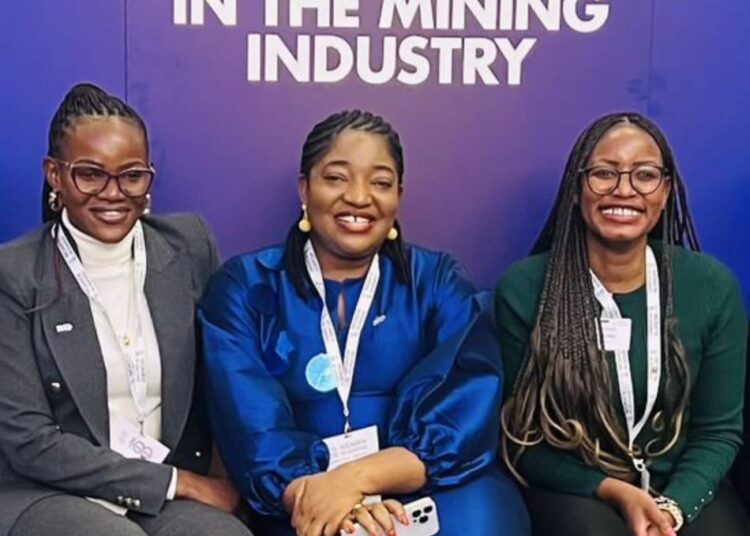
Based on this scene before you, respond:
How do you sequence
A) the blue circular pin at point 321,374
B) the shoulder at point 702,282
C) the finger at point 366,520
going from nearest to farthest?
the finger at point 366,520 → the blue circular pin at point 321,374 → the shoulder at point 702,282

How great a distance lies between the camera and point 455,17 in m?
3.26

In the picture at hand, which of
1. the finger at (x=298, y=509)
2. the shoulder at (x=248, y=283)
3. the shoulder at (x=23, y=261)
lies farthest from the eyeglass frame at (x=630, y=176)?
the shoulder at (x=23, y=261)

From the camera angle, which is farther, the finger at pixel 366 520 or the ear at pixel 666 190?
the ear at pixel 666 190

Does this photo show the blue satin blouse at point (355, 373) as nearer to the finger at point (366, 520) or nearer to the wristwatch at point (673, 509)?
the finger at point (366, 520)

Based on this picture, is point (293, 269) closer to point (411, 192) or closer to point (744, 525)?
point (411, 192)

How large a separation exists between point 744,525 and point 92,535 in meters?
1.62

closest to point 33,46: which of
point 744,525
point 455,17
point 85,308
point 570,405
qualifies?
Answer: point 85,308

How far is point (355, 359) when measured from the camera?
2750mm

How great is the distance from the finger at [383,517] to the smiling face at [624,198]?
0.95m

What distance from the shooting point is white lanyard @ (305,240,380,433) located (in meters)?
2.73

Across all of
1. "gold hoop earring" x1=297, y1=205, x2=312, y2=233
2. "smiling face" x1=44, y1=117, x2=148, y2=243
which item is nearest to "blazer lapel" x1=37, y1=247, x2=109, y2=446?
"smiling face" x1=44, y1=117, x2=148, y2=243

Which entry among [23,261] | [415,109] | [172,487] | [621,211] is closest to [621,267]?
[621,211]

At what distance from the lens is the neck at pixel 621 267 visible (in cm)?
286

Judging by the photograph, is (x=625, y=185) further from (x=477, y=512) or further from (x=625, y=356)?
(x=477, y=512)
